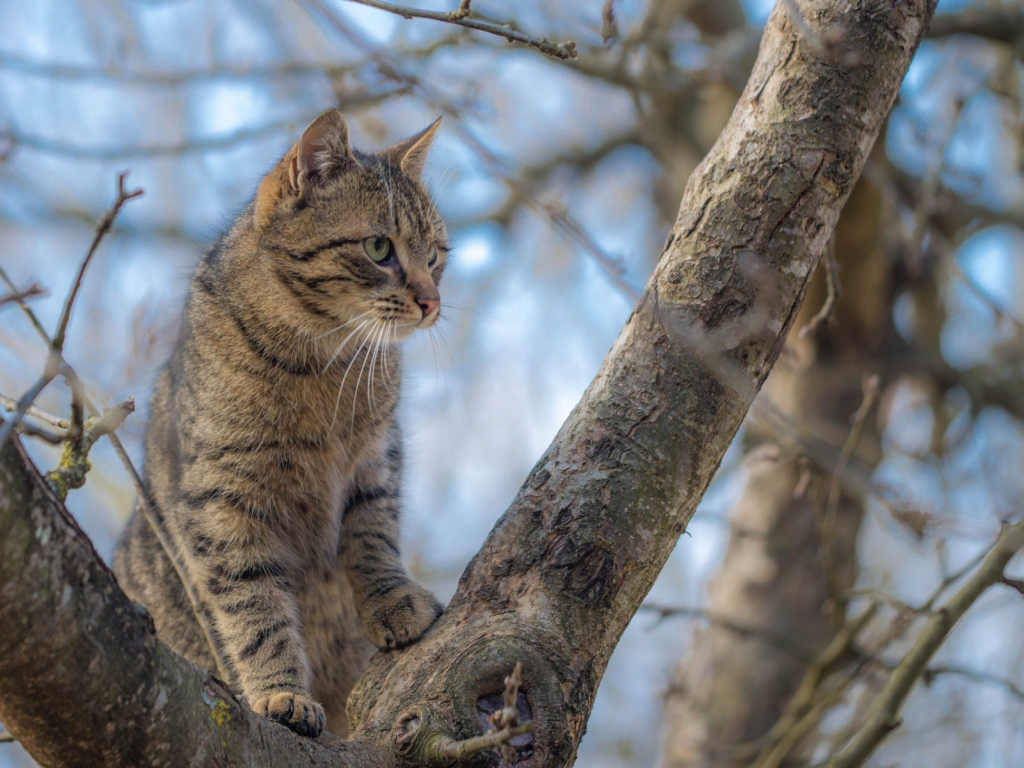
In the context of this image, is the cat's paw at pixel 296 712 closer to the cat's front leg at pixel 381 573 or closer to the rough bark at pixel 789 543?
the cat's front leg at pixel 381 573

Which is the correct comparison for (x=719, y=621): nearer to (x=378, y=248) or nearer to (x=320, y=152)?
(x=378, y=248)

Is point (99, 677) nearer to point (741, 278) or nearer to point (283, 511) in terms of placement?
point (283, 511)

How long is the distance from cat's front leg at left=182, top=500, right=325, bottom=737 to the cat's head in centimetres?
77

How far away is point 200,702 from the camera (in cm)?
171

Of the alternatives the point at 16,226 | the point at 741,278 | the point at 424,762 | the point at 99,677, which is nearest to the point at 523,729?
the point at 424,762

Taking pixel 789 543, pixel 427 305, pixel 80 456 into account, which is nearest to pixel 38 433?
pixel 80 456

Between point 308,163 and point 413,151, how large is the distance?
56 centimetres

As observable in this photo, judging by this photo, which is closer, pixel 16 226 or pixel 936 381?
pixel 936 381

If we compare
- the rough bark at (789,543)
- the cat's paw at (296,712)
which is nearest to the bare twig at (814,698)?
the rough bark at (789,543)

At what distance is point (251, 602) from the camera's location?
2.89 m

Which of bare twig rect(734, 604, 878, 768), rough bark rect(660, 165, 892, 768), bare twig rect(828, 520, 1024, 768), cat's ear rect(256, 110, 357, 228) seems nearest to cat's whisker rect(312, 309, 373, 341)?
cat's ear rect(256, 110, 357, 228)

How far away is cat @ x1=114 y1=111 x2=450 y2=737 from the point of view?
2996 mm

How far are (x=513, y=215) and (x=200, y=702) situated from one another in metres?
6.07

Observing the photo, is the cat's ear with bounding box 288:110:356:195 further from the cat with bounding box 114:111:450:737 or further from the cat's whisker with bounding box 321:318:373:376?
the cat's whisker with bounding box 321:318:373:376
